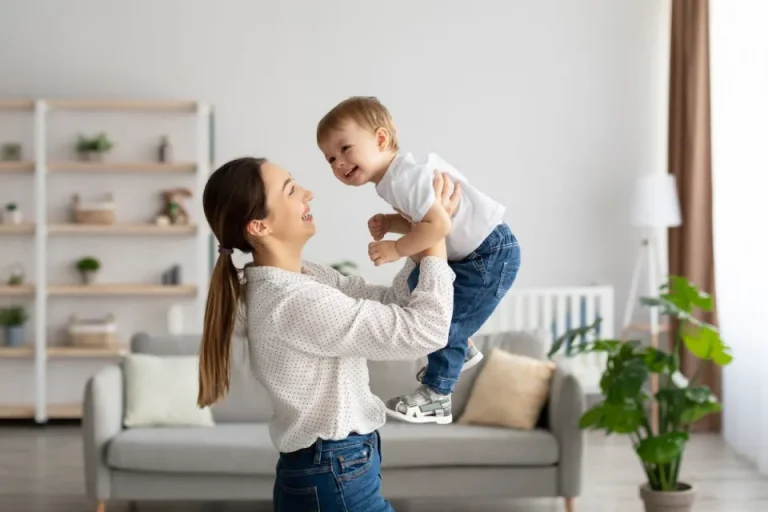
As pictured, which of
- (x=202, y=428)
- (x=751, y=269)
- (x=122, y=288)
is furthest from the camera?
(x=122, y=288)

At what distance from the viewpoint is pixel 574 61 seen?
258 inches

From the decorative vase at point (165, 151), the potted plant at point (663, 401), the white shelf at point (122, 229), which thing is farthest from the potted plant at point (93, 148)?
the potted plant at point (663, 401)

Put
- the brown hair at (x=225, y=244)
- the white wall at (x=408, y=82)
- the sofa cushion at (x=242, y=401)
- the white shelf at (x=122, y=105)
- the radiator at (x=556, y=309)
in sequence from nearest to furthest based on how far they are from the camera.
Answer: the brown hair at (x=225, y=244) → the sofa cushion at (x=242, y=401) → the radiator at (x=556, y=309) → the white shelf at (x=122, y=105) → the white wall at (x=408, y=82)

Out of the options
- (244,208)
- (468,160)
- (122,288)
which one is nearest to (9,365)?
(122,288)

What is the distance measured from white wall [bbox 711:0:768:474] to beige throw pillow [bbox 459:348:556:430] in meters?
1.39

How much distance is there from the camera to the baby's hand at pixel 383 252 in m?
1.81

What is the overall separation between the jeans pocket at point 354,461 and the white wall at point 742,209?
148 inches

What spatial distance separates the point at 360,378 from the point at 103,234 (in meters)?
5.00

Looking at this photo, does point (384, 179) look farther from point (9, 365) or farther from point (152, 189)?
point (9, 365)

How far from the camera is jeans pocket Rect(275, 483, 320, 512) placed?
6.06 ft

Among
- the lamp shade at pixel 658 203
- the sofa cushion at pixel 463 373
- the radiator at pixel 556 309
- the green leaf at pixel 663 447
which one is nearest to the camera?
the green leaf at pixel 663 447

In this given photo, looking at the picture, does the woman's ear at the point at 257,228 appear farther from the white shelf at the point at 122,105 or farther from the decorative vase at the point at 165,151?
the decorative vase at the point at 165,151

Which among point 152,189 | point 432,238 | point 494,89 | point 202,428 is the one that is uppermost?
point 494,89

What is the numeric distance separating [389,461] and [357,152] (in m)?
2.51
